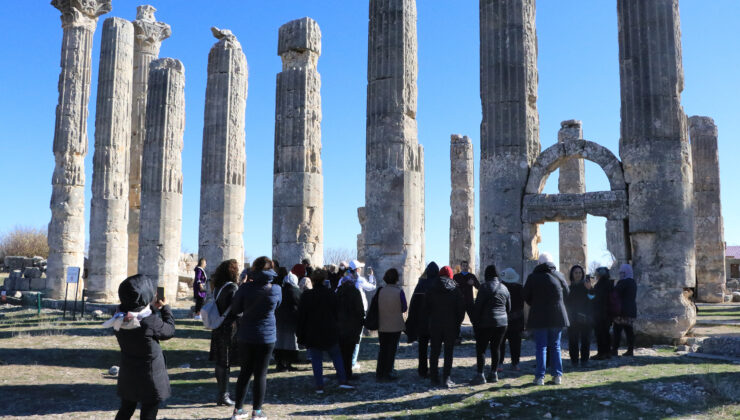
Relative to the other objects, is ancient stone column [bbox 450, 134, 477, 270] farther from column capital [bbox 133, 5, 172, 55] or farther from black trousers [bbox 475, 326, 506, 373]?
black trousers [bbox 475, 326, 506, 373]

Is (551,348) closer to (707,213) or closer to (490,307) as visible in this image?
(490,307)

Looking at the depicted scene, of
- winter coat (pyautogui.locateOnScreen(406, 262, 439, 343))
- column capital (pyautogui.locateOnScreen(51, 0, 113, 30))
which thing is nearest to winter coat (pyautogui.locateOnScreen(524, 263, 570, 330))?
winter coat (pyautogui.locateOnScreen(406, 262, 439, 343))

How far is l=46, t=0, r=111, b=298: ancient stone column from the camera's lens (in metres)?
25.6

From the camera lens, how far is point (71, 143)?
86.3 feet

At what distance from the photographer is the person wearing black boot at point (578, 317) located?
1075 cm

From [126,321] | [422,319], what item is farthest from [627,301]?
[126,321]

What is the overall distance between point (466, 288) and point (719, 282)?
21.9m

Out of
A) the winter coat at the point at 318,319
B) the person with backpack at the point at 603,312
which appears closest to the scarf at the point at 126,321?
the winter coat at the point at 318,319

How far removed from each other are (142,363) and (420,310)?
5.16 m

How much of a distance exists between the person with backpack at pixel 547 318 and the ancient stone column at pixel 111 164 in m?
20.3

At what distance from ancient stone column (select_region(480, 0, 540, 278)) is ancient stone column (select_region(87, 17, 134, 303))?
53.1 ft

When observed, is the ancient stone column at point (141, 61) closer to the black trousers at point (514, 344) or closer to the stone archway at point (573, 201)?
the stone archway at point (573, 201)

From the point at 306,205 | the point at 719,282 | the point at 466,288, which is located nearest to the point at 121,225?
the point at 306,205

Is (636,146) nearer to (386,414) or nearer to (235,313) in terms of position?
(386,414)
